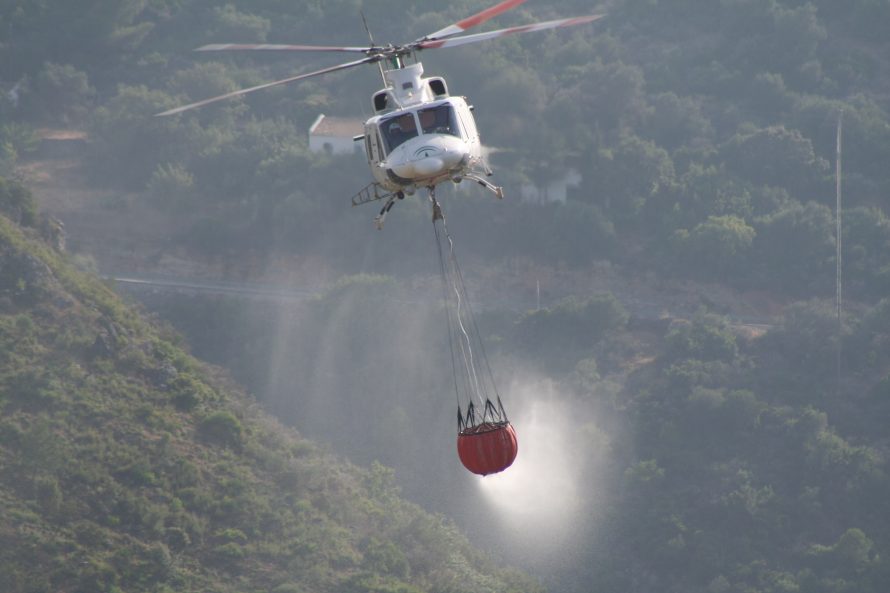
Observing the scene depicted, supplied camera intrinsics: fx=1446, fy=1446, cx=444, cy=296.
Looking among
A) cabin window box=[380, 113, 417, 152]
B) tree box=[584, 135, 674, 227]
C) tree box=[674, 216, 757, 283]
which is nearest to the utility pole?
tree box=[674, 216, 757, 283]

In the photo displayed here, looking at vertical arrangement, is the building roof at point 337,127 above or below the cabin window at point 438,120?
above

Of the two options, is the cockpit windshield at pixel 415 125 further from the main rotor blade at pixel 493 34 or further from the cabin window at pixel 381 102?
the cabin window at pixel 381 102

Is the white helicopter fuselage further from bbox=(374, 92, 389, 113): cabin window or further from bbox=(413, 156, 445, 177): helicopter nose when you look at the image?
bbox=(374, 92, 389, 113): cabin window

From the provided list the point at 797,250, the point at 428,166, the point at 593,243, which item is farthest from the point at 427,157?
the point at 797,250

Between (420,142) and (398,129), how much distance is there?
64cm

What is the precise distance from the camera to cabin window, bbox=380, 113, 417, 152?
28453 mm

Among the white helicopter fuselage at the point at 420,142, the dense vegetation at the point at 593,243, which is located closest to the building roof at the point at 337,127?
the dense vegetation at the point at 593,243

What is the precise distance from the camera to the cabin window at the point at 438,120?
28.5 meters

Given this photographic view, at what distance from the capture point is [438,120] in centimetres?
2866

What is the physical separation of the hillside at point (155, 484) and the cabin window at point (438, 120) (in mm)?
19399

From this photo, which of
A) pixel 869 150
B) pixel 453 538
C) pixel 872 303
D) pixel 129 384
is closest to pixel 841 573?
pixel 453 538

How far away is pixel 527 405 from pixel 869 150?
2872 centimetres

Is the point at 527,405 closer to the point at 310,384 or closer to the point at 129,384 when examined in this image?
the point at 310,384

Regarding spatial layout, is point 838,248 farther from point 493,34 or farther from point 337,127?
point 493,34
